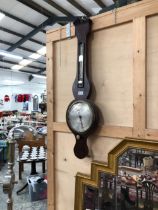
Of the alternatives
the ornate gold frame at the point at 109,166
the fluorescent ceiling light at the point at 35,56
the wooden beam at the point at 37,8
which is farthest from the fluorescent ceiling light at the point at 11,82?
the ornate gold frame at the point at 109,166

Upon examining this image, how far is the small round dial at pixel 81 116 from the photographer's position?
4.96 feet

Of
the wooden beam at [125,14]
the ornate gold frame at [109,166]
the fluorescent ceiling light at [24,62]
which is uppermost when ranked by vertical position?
the fluorescent ceiling light at [24,62]

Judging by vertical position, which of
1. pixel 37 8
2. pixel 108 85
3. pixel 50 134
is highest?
pixel 37 8

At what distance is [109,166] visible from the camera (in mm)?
1463

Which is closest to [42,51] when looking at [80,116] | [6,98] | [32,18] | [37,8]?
[32,18]

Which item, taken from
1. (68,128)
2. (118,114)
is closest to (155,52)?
(118,114)

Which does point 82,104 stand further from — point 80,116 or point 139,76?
point 139,76

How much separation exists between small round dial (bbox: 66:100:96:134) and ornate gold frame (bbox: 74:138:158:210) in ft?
0.71

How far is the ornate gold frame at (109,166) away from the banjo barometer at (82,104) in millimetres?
133

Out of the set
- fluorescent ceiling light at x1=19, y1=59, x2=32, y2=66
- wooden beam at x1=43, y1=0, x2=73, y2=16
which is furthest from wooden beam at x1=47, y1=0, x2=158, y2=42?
fluorescent ceiling light at x1=19, y1=59, x2=32, y2=66

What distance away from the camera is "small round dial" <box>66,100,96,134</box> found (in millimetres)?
1512

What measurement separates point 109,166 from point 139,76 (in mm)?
563

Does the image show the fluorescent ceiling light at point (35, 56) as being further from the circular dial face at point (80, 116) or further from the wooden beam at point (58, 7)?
the circular dial face at point (80, 116)

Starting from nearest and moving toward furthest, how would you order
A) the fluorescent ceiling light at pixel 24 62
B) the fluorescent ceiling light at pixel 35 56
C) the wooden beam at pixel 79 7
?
the wooden beam at pixel 79 7 < the fluorescent ceiling light at pixel 35 56 < the fluorescent ceiling light at pixel 24 62
